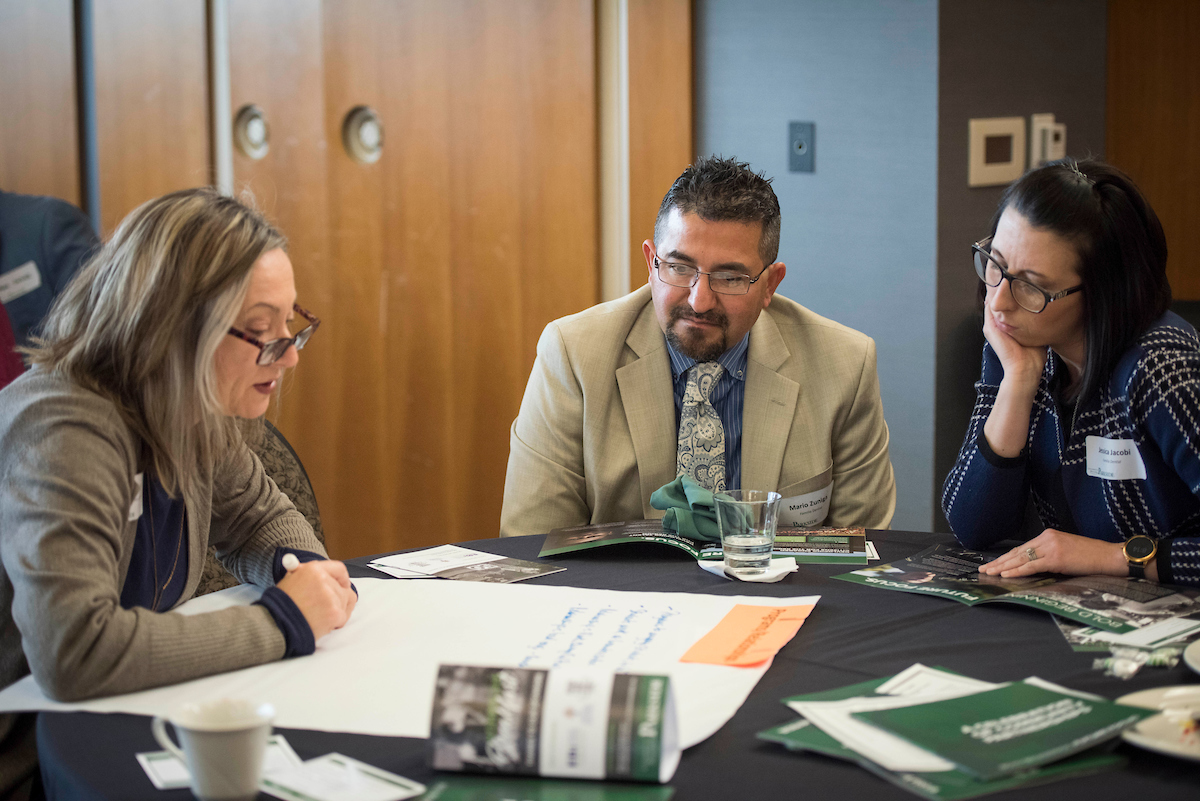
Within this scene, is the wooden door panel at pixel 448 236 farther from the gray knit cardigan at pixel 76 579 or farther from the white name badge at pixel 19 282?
the gray knit cardigan at pixel 76 579

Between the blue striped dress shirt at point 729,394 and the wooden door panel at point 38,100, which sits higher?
the wooden door panel at point 38,100

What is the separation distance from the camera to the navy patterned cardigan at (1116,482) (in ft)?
4.69

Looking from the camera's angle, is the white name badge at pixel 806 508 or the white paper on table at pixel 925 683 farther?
the white name badge at pixel 806 508

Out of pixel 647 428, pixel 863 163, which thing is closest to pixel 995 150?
pixel 863 163

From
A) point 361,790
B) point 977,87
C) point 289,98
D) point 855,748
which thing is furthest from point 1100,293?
point 289,98

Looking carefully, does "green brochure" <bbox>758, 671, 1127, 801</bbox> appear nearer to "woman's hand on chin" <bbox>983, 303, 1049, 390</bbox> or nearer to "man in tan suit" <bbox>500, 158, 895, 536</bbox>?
"woman's hand on chin" <bbox>983, 303, 1049, 390</bbox>

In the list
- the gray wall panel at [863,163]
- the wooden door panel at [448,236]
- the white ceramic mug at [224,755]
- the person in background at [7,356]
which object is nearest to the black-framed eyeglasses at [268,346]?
the white ceramic mug at [224,755]

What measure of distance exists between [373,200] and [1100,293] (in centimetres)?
232

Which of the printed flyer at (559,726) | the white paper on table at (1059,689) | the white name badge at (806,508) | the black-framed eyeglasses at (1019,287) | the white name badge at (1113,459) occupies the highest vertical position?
the black-framed eyeglasses at (1019,287)

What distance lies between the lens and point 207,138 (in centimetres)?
303

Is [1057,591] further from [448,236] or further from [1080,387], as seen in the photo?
[448,236]

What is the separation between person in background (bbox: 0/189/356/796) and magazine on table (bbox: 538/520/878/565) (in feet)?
1.33

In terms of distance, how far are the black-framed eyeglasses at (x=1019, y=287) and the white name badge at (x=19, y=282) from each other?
2.40m

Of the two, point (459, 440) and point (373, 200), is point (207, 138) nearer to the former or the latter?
point (373, 200)
